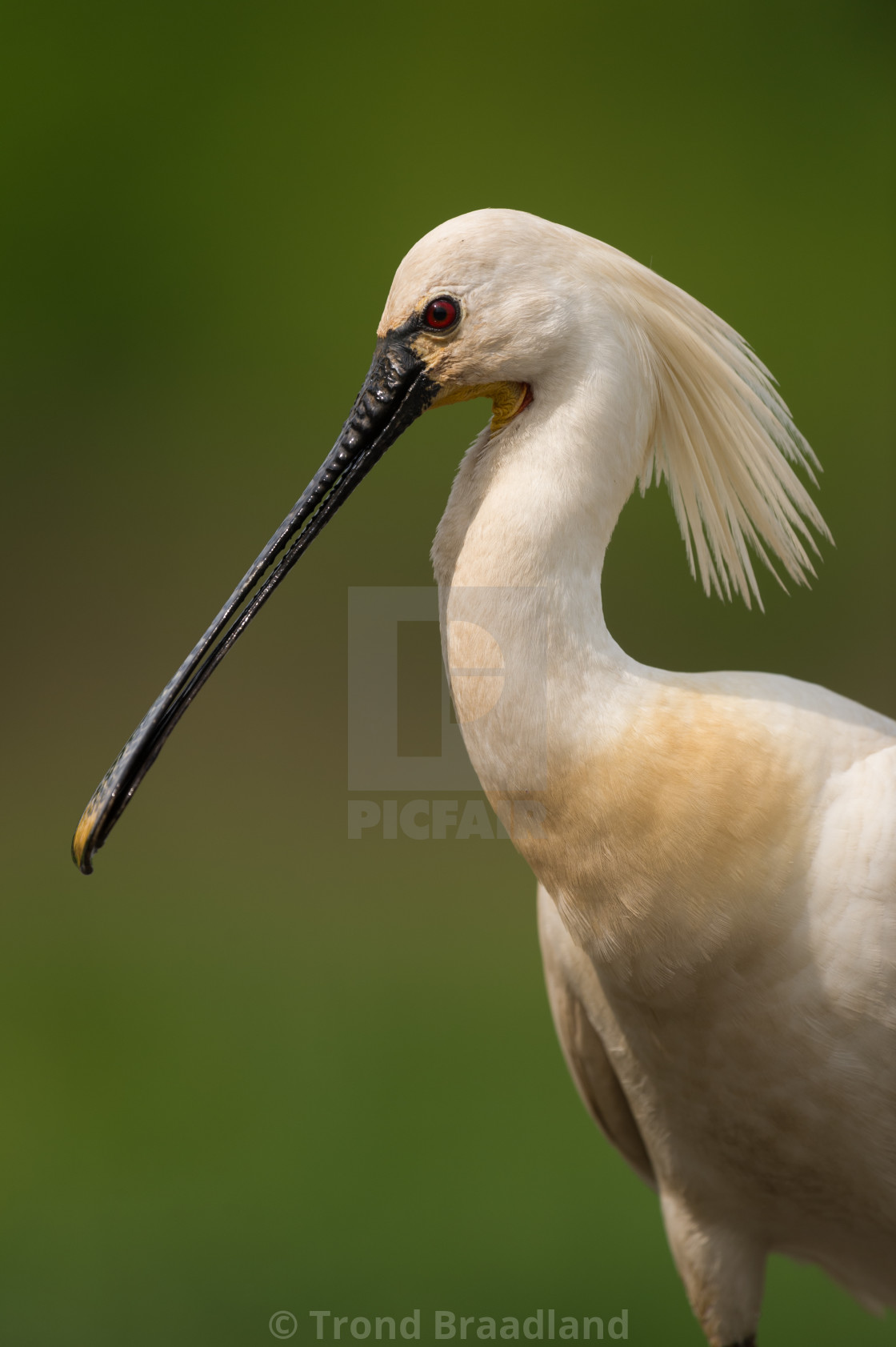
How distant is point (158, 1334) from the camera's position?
175 centimetres

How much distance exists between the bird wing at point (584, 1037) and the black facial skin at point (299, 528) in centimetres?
36

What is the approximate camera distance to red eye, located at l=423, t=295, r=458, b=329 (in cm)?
86

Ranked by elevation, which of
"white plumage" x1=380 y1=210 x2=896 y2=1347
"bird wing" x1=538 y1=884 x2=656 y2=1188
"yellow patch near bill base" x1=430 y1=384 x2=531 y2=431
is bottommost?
"bird wing" x1=538 y1=884 x2=656 y2=1188

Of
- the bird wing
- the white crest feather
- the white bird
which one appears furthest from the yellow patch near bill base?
the bird wing

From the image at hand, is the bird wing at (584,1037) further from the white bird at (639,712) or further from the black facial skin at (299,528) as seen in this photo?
the black facial skin at (299,528)

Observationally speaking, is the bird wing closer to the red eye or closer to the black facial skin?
the black facial skin

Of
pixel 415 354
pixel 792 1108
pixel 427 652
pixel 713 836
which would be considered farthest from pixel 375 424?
pixel 427 652

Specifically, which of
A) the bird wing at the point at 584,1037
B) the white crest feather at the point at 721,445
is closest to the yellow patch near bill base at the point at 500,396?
the white crest feather at the point at 721,445

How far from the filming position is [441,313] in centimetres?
87

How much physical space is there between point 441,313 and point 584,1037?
0.69 m

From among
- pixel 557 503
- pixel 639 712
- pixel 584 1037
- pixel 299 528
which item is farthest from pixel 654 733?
pixel 584 1037

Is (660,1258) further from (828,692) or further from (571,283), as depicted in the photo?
(571,283)

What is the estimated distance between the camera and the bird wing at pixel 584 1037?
44.6 inches

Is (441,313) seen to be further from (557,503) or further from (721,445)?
(721,445)
